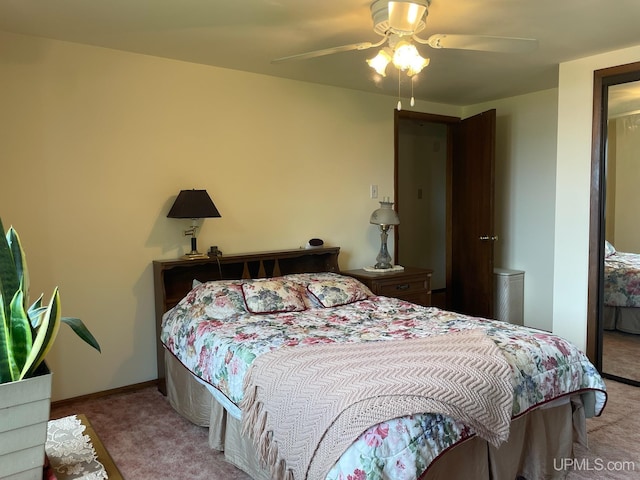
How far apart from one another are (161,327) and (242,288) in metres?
0.64

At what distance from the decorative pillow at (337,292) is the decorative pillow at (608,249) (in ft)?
5.58

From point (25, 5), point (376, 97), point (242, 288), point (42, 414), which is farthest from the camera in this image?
point (376, 97)

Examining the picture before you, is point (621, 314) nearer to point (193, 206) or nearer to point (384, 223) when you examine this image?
point (384, 223)

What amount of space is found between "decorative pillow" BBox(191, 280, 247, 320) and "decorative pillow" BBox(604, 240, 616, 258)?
8.35 feet

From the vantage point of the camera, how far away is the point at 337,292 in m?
3.14

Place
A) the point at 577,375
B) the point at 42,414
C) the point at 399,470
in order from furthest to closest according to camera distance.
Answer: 1. the point at 577,375
2. the point at 399,470
3. the point at 42,414

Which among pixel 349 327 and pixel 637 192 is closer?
pixel 349 327

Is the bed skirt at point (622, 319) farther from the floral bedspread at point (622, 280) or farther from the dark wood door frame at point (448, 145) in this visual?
the dark wood door frame at point (448, 145)

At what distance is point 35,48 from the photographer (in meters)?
2.80

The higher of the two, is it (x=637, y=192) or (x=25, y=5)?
(x=25, y=5)

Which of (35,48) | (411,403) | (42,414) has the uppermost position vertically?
(35,48)

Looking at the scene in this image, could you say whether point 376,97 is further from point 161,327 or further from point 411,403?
point 411,403

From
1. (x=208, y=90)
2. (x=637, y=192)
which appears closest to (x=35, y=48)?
(x=208, y=90)

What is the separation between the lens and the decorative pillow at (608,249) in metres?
3.33
